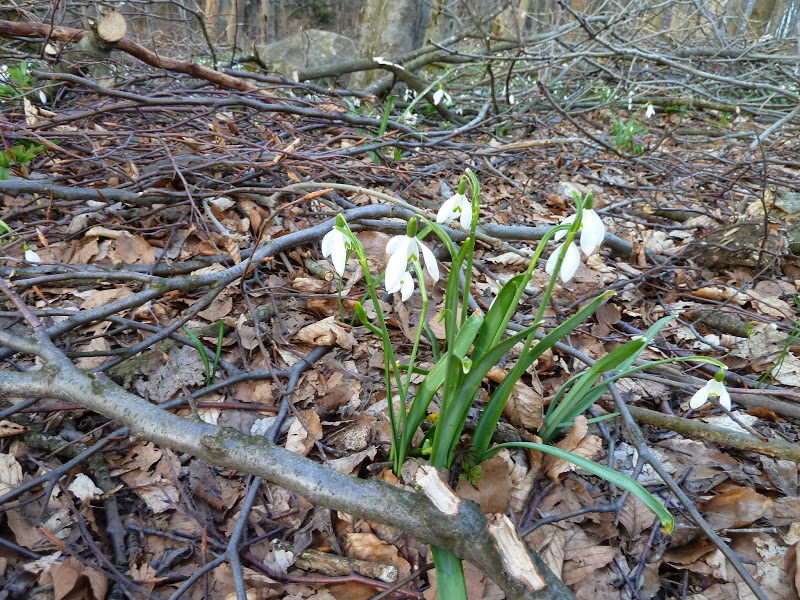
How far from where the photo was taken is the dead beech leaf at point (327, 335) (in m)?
1.83

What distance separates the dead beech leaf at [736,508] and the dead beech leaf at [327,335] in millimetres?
1285

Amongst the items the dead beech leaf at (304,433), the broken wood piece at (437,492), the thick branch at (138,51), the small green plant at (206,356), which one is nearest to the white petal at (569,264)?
the broken wood piece at (437,492)

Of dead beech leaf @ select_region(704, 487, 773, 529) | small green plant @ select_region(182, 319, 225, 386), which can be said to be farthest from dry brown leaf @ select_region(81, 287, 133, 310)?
dead beech leaf @ select_region(704, 487, 773, 529)

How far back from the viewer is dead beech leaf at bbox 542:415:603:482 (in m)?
1.46

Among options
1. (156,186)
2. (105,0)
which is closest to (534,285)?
(156,186)

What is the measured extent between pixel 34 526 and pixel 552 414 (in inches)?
58.6

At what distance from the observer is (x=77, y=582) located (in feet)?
3.80

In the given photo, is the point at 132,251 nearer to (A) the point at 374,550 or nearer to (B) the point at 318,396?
(B) the point at 318,396

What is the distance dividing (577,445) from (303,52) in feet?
20.5

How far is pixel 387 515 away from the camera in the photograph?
3.29 feet

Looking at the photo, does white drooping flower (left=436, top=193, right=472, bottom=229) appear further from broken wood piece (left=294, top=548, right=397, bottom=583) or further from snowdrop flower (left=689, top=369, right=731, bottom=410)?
broken wood piece (left=294, top=548, right=397, bottom=583)

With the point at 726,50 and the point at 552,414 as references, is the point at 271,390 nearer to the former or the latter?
the point at 552,414

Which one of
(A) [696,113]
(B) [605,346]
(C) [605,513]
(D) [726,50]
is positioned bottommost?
(C) [605,513]

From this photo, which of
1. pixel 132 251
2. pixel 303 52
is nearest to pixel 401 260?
pixel 132 251
